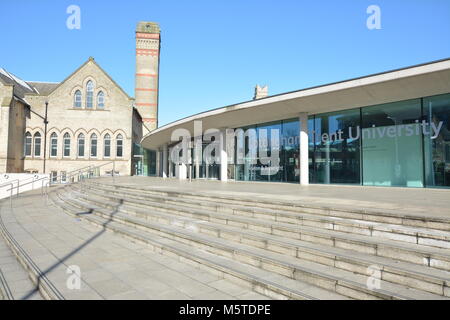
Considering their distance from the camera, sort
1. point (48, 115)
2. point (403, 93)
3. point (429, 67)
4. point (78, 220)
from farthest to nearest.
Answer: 1. point (48, 115)
2. point (403, 93)
3. point (78, 220)
4. point (429, 67)

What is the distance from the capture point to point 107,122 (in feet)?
122

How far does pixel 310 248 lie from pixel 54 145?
39061 millimetres

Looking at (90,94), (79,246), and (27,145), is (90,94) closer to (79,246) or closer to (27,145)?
(27,145)

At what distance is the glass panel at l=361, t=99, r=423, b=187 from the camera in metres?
12.4

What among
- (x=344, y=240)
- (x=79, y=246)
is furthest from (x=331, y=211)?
(x=79, y=246)

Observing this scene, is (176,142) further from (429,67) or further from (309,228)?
(309,228)

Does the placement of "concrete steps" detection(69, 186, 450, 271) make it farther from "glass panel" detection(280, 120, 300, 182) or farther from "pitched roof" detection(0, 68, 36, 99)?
"pitched roof" detection(0, 68, 36, 99)

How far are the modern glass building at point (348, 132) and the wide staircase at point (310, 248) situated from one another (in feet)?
23.3

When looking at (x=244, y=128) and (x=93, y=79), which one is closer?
(x=244, y=128)

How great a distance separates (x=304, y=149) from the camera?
15.2 metres

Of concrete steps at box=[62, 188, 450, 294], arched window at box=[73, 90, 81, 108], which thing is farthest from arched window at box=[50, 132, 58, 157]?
concrete steps at box=[62, 188, 450, 294]

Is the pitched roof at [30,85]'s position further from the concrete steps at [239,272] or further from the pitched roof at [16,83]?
the concrete steps at [239,272]

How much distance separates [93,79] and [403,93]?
36475 millimetres

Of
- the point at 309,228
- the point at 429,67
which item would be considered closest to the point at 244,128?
the point at 429,67
